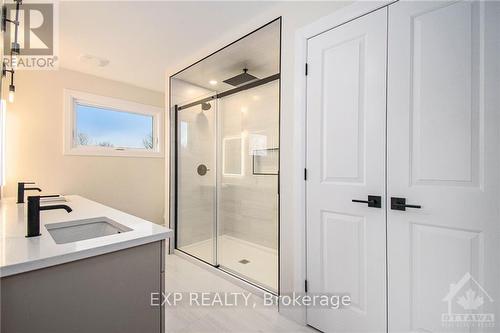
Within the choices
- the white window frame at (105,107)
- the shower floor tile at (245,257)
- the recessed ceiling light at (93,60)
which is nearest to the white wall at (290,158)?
the shower floor tile at (245,257)

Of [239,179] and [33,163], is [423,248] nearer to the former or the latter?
[239,179]

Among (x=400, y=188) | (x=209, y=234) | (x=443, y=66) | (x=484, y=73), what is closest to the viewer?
(x=484, y=73)

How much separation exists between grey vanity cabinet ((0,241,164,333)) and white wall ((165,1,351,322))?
0.97 metres

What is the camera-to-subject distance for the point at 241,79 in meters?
2.79

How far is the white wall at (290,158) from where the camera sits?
169 centimetres

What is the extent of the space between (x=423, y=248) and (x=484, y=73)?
908mm

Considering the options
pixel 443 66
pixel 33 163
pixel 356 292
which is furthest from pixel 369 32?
pixel 33 163

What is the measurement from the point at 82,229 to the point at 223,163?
6.74ft

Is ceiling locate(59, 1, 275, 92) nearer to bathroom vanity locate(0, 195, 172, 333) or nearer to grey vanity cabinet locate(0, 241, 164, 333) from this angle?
bathroom vanity locate(0, 195, 172, 333)

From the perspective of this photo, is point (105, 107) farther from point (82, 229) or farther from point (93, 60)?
point (82, 229)

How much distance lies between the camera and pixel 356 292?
1.46m

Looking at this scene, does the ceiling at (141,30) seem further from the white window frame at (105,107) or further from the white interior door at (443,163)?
the white interior door at (443,163)

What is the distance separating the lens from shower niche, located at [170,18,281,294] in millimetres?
3006

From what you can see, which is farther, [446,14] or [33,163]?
[33,163]
